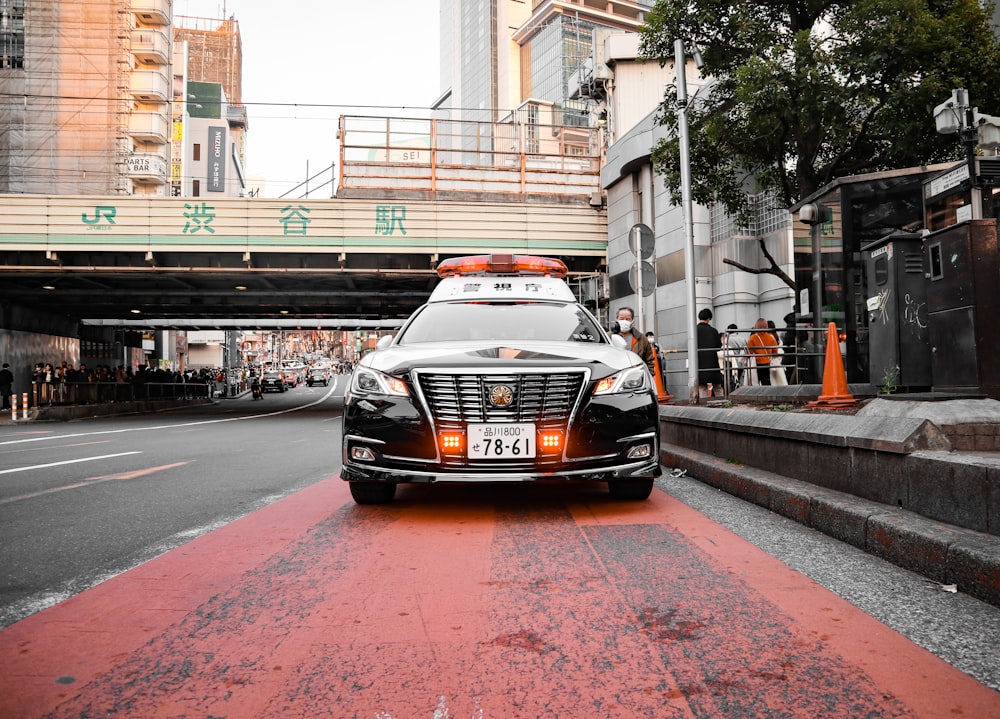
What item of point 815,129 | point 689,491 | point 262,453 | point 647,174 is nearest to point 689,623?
point 689,491

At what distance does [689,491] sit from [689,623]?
3.57 metres

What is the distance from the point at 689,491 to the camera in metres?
6.39

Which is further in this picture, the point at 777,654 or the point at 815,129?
the point at 815,129

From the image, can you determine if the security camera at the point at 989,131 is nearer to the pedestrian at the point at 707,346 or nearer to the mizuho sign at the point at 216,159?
the pedestrian at the point at 707,346

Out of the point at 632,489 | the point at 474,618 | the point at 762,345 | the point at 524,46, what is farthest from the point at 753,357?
the point at 524,46

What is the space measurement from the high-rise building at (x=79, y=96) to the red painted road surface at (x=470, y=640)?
158 ft

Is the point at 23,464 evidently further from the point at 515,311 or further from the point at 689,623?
the point at 689,623

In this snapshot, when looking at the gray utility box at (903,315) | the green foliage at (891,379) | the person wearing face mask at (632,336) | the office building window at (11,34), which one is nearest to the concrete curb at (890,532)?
the green foliage at (891,379)

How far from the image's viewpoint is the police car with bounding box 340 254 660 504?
4.84 m

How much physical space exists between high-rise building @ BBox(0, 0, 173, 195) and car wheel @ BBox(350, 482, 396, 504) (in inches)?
1835

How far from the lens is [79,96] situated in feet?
158

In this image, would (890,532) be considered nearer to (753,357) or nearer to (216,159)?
(753,357)

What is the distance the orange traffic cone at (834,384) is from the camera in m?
7.30

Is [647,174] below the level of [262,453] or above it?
above
